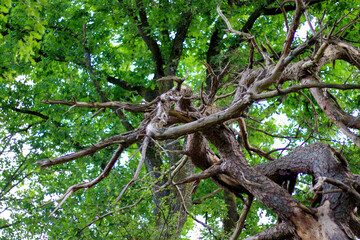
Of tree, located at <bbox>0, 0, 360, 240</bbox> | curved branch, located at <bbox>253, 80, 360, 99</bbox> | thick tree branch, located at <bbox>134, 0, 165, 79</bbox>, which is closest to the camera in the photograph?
curved branch, located at <bbox>253, 80, 360, 99</bbox>

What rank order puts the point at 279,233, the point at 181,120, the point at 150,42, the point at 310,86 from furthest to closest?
the point at 150,42
the point at 181,120
the point at 279,233
the point at 310,86

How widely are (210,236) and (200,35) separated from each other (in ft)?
21.6

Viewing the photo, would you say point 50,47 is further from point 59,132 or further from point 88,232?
point 88,232

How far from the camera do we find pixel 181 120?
18.2 ft

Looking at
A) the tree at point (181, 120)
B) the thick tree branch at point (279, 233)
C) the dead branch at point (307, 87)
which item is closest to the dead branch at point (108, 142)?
the tree at point (181, 120)

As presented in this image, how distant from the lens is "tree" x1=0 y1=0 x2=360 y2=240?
4.83 metres

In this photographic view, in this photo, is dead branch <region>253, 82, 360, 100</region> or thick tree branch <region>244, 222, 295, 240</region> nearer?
dead branch <region>253, 82, 360, 100</region>

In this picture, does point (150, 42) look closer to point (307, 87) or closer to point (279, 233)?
point (279, 233)

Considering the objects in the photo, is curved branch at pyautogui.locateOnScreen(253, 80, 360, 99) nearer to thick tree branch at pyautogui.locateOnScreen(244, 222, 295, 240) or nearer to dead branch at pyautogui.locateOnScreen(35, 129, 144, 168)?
dead branch at pyautogui.locateOnScreen(35, 129, 144, 168)

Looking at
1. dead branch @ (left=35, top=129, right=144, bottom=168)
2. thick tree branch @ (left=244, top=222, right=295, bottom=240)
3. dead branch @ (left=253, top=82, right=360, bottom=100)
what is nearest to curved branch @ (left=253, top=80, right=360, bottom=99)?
dead branch @ (left=253, top=82, right=360, bottom=100)

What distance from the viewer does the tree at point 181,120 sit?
4.83m

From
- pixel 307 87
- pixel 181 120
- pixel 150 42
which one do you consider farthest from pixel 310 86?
pixel 150 42

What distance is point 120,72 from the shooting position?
39.9ft

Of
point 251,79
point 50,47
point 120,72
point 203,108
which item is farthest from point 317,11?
point 50,47
